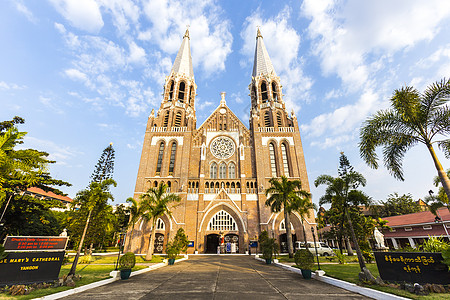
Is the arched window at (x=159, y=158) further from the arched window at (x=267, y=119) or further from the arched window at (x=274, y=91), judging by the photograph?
the arched window at (x=274, y=91)

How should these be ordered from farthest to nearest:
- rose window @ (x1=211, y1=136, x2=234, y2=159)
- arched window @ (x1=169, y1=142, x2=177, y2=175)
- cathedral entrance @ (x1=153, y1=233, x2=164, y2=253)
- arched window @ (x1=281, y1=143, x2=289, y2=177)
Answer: rose window @ (x1=211, y1=136, x2=234, y2=159) < arched window @ (x1=281, y1=143, x2=289, y2=177) < arched window @ (x1=169, y1=142, x2=177, y2=175) < cathedral entrance @ (x1=153, y1=233, x2=164, y2=253)

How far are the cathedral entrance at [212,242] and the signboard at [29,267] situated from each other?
2090cm

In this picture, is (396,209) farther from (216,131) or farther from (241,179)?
(216,131)

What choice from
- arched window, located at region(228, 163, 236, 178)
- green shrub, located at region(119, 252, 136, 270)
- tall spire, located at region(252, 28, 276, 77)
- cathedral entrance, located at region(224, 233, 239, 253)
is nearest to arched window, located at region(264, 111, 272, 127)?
arched window, located at region(228, 163, 236, 178)

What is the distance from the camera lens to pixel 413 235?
2564 centimetres

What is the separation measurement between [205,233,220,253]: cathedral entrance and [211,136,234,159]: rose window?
467 inches

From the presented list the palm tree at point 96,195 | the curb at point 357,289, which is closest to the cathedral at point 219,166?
the palm tree at point 96,195

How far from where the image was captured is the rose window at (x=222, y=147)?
32562mm

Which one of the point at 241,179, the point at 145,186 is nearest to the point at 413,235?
the point at 241,179

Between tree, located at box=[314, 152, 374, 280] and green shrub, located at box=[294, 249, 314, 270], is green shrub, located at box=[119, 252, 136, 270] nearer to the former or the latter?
green shrub, located at box=[294, 249, 314, 270]

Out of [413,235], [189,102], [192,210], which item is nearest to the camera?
[413,235]

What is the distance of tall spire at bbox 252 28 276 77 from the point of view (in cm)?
4150

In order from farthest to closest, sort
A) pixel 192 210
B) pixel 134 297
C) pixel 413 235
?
pixel 192 210
pixel 413 235
pixel 134 297

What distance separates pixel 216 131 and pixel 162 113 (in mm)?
10210
